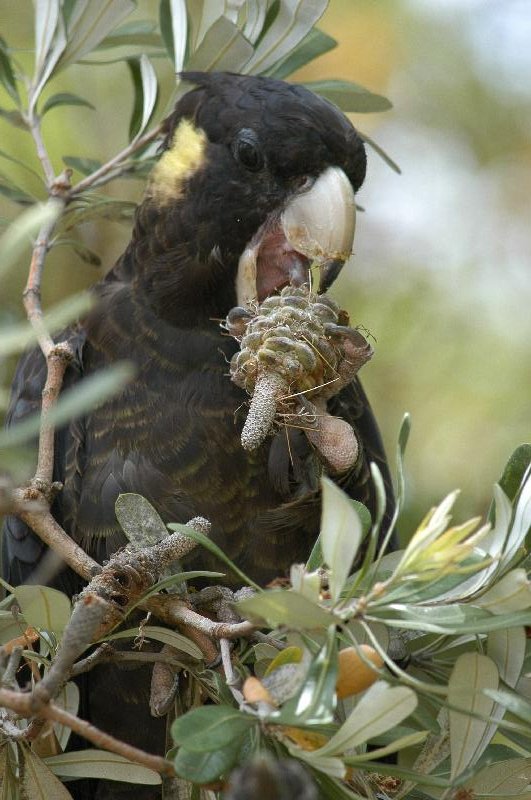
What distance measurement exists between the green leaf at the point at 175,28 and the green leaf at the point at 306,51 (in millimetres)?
213

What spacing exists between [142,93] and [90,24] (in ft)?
0.66

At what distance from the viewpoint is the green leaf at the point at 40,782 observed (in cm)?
137

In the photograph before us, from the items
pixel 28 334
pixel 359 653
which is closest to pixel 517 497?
pixel 359 653

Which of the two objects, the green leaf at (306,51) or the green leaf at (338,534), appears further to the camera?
the green leaf at (306,51)

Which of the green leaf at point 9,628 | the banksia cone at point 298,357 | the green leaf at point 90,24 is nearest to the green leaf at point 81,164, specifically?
the green leaf at point 90,24

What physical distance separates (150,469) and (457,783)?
1.05m

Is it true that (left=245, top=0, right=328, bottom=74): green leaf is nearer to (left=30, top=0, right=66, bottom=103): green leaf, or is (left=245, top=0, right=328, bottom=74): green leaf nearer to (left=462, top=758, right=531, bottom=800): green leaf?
Answer: (left=30, top=0, right=66, bottom=103): green leaf

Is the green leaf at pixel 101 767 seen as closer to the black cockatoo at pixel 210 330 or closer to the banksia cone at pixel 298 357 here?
the banksia cone at pixel 298 357

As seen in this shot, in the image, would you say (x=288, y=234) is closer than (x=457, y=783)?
No

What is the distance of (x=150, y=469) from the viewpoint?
2.03 metres

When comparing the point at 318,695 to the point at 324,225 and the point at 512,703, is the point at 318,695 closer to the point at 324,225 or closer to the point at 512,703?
the point at 512,703

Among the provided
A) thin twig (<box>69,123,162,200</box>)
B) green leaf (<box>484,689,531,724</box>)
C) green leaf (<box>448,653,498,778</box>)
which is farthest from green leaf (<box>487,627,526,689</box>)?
thin twig (<box>69,123,162,200</box>)

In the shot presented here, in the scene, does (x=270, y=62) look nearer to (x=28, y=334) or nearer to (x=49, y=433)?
(x=49, y=433)

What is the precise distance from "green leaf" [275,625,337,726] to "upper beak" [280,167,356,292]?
3.36 ft
